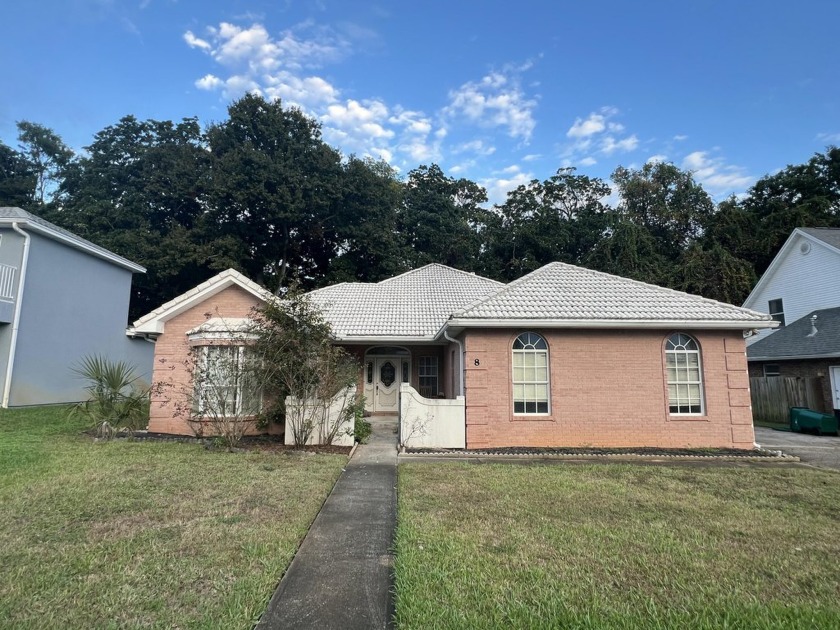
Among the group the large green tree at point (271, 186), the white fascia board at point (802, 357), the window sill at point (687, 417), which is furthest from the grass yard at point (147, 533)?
the large green tree at point (271, 186)

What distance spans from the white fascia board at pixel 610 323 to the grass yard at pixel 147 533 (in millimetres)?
4303

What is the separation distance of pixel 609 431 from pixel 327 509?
24.7 ft

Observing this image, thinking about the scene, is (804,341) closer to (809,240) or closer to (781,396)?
(781,396)

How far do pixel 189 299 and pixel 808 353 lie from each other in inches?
830

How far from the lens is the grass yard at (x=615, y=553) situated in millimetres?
3619

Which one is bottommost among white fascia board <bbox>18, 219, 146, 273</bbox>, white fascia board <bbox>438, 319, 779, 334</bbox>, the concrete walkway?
the concrete walkway

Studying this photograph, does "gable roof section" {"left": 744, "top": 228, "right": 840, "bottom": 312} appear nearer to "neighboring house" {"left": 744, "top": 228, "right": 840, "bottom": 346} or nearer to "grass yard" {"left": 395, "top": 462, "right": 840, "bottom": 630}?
"neighboring house" {"left": 744, "top": 228, "right": 840, "bottom": 346}

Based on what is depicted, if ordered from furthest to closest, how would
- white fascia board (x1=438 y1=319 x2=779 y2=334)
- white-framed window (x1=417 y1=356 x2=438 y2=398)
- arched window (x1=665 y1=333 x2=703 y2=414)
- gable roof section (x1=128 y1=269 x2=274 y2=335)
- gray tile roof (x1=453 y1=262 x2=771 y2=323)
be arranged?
white-framed window (x1=417 y1=356 x2=438 y2=398) → gable roof section (x1=128 y1=269 x2=274 y2=335) → arched window (x1=665 y1=333 x2=703 y2=414) → gray tile roof (x1=453 y1=262 x2=771 y2=323) → white fascia board (x1=438 y1=319 x2=779 y2=334)

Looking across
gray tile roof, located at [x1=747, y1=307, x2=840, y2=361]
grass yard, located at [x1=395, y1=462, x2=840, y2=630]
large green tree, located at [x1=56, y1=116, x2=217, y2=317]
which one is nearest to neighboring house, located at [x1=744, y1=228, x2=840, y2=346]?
gray tile roof, located at [x1=747, y1=307, x2=840, y2=361]

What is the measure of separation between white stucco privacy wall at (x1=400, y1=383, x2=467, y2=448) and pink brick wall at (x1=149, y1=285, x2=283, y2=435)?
3.60 metres

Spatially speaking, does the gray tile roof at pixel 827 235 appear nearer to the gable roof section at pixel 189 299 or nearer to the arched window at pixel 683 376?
the arched window at pixel 683 376

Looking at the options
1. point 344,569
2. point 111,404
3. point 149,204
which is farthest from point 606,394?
point 149,204

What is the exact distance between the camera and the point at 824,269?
814 inches

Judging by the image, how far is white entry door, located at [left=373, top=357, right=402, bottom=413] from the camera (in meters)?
18.1
